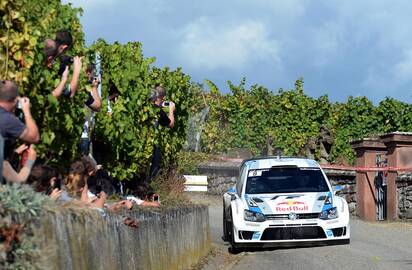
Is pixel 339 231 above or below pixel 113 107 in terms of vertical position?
below

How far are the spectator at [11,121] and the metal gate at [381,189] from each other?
18.3m

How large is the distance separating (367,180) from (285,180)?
9468 millimetres

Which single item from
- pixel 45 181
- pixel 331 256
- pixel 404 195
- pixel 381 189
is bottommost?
pixel 331 256

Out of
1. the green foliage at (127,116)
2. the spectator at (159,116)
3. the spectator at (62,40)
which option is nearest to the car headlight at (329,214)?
the spectator at (159,116)

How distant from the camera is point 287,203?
1526cm

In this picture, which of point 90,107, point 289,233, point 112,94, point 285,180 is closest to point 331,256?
point 289,233

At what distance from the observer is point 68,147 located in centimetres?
1071

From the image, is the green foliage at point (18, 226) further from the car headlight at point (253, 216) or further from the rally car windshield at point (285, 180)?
the rally car windshield at point (285, 180)

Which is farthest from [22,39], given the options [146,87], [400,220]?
[400,220]

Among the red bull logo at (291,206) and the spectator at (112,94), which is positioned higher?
the spectator at (112,94)

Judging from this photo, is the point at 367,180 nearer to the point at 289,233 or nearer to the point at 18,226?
the point at 289,233

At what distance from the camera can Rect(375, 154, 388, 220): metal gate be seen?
2481 cm

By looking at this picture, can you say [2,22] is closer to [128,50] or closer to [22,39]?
[22,39]

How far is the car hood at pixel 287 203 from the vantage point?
1522 centimetres
